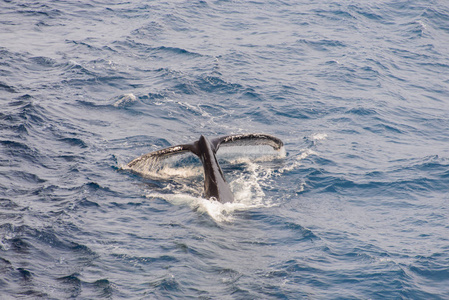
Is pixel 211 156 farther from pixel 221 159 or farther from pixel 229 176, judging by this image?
pixel 221 159

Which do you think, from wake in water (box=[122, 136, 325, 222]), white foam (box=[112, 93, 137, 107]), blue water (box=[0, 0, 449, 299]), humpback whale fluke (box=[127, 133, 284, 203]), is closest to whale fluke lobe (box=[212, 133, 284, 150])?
humpback whale fluke (box=[127, 133, 284, 203])

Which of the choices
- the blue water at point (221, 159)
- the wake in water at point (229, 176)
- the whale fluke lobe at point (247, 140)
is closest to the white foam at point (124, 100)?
the blue water at point (221, 159)

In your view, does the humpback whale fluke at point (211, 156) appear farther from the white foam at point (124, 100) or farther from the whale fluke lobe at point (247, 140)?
the white foam at point (124, 100)

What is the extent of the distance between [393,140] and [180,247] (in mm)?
12939

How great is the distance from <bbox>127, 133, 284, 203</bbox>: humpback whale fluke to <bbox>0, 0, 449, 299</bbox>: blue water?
0.48 meters

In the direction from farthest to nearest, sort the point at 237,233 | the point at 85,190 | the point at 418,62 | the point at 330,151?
the point at 418,62
the point at 330,151
the point at 85,190
the point at 237,233

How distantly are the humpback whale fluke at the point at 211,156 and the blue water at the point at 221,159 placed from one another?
48 centimetres

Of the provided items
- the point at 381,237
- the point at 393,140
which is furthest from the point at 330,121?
the point at 381,237

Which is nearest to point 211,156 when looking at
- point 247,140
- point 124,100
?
point 247,140

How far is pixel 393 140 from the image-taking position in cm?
2312

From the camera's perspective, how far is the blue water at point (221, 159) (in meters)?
13.0

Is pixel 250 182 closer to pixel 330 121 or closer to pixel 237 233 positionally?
pixel 237 233

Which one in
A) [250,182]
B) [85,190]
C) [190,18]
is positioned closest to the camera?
[85,190]

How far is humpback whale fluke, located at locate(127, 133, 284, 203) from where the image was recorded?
1642cm
